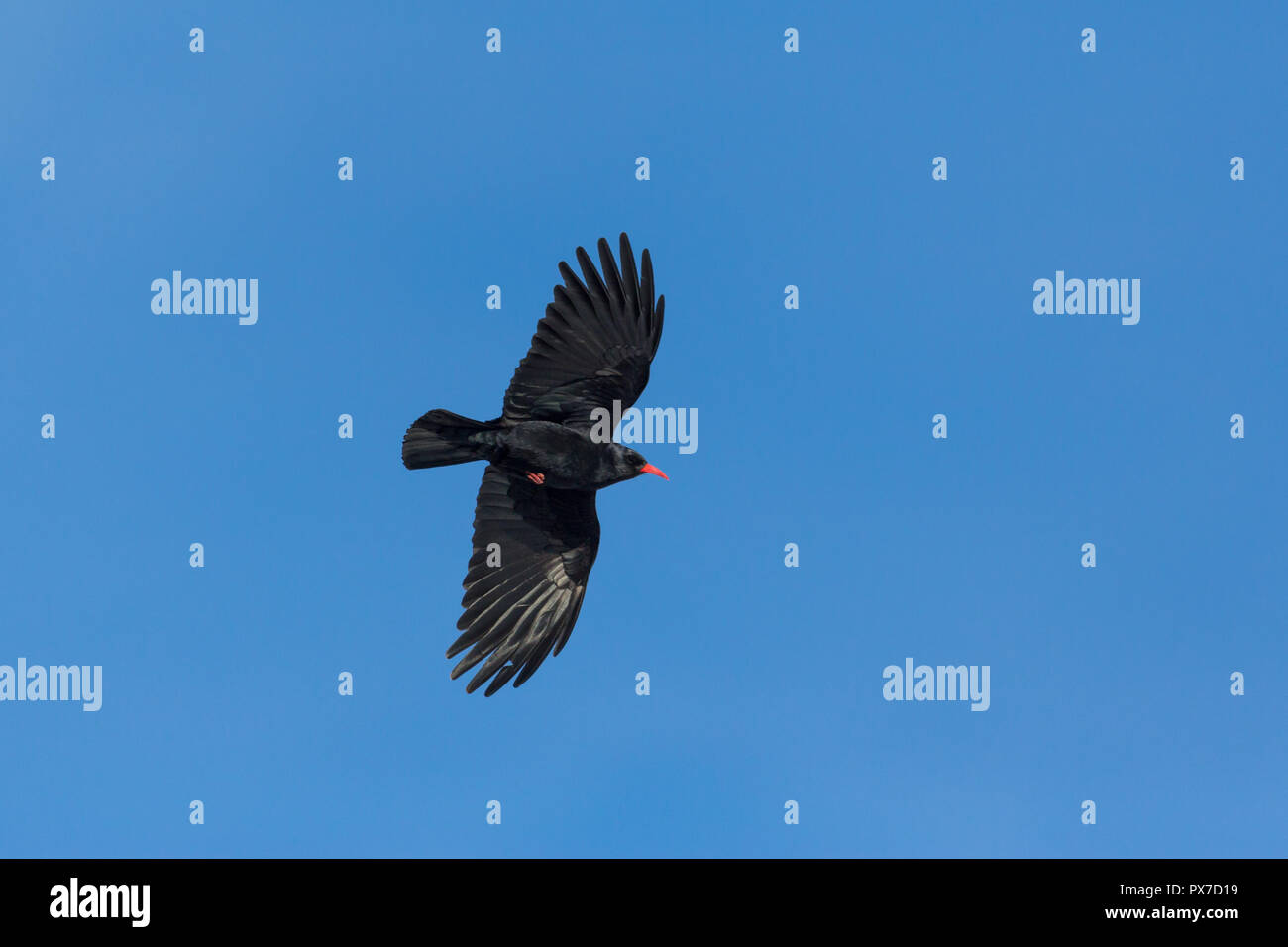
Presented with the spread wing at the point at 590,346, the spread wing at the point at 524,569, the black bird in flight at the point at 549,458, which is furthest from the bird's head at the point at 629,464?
the spread wing at the point at 524,569

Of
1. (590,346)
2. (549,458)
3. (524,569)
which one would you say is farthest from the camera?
(524,569)

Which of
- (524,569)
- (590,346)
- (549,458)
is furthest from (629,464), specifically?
(524,569)

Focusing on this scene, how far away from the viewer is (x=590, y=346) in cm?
1353

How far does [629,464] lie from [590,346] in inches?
59.7

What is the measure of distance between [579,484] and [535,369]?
5.06 feet

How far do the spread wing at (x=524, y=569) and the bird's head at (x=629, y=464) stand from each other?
988 mm

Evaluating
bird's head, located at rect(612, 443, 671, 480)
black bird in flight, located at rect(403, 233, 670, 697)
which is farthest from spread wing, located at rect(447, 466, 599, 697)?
bird's head, located at rect(612, 443, 671, 480)

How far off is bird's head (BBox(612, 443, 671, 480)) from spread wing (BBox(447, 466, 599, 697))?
38.9 inches

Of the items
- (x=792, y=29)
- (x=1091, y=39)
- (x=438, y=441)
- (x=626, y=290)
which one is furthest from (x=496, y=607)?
(x=1091, y=39)

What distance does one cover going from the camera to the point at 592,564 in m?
14.9

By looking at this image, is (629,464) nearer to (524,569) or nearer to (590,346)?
(590,346)

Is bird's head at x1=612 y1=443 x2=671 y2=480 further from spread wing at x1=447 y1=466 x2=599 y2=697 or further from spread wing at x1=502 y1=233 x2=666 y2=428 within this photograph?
spread wing at x1=447 y1=466 x2=599 y2=697

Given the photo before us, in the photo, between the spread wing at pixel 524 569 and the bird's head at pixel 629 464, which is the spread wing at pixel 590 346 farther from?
the spread wing at pixel 524 569

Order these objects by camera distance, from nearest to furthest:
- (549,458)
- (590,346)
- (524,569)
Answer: (590,346), (549,458), (524,569)
